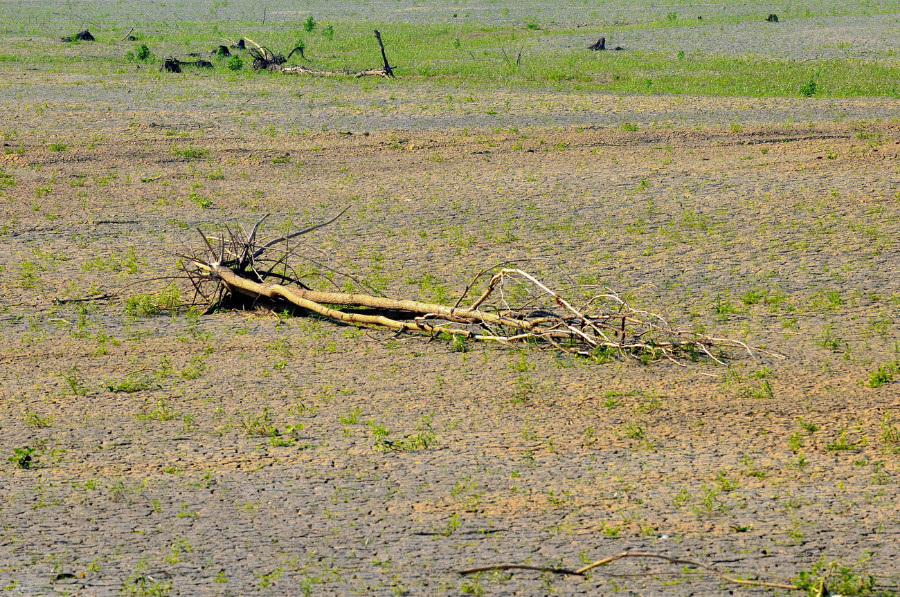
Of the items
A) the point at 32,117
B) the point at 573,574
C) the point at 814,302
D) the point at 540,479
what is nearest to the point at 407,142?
the point at 32,117

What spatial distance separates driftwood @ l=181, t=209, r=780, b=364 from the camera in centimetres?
769

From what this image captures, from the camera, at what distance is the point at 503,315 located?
8.35m

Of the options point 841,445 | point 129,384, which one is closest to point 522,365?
point 841,445

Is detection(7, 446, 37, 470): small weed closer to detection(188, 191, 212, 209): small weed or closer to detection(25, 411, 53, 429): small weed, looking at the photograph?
detection(25, 411, 53, 429): small weed

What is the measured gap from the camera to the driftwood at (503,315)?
7688mm

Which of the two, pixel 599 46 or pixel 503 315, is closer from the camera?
pixel 503 315

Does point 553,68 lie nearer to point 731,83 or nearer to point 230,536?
point 731,83

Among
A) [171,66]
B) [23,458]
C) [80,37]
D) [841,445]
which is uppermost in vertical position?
[80,37]

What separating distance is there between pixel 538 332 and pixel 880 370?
7.63ft

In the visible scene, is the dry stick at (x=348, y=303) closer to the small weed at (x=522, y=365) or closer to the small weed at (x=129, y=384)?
the small weed at (x=522, y=365)

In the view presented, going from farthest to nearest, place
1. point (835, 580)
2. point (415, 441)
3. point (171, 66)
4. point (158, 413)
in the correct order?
point (171, 66), point (158, 413), point (415, 441), point (835, 580)

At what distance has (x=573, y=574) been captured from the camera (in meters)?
4.89

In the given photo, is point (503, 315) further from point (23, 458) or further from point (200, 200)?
point (200, 200)

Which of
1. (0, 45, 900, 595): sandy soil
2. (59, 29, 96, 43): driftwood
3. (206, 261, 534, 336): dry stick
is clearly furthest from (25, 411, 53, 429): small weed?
(59, 29, 96, 43): driftwood
